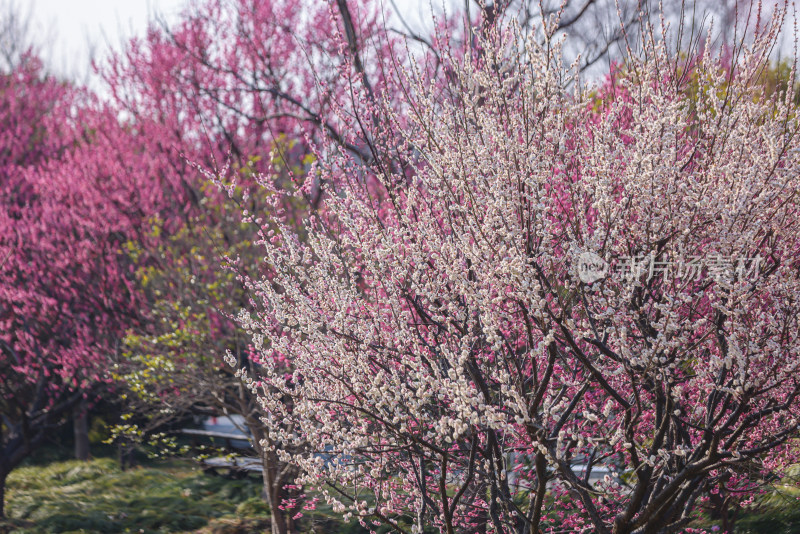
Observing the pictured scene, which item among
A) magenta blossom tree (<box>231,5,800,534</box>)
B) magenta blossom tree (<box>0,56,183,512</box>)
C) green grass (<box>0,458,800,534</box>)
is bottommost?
green grass (<box>0,458,800,534</box>)

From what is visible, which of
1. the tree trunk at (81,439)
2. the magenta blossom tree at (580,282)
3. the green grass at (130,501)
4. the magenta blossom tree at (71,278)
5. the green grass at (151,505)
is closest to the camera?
the magenta blossom tree at (580,282)

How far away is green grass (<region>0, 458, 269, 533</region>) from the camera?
31.3 ft

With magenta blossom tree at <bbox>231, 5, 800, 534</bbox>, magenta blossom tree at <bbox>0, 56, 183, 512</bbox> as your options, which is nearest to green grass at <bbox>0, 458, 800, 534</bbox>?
magenta blossom tree at <bbox>0, 56, 183, 512</bbox>

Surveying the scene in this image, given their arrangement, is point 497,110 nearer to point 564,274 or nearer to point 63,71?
point 564,274

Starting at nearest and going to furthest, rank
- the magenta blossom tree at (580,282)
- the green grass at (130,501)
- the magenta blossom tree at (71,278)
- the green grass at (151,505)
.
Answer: the magenta blossom tree at (580,282) < the green grass at (151,505) < the green grass at (130,501) < the magenta blossom tree at (71,278)

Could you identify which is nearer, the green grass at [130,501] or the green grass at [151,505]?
the green grass at [151,505]


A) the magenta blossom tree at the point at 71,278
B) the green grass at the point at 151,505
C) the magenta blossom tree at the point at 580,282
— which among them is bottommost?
the green grass at the point at 151,505

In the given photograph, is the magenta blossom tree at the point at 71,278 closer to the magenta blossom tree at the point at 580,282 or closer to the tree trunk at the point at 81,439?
the tree trunk at the point at 81,439

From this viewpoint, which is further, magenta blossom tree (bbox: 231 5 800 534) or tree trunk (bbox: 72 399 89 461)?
tree trunk (bbox: 72 399 89 461)

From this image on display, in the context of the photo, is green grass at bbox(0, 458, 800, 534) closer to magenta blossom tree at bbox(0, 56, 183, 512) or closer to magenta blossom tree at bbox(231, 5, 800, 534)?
magenta blossom tree at bbox(0, 56, 183, 512)

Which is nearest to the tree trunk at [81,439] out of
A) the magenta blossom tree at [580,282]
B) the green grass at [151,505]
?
the green grass at [151,505]

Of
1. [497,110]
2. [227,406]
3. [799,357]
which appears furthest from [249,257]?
[799,357]

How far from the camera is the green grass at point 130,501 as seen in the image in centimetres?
955

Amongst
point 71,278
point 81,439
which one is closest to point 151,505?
point 71,278
